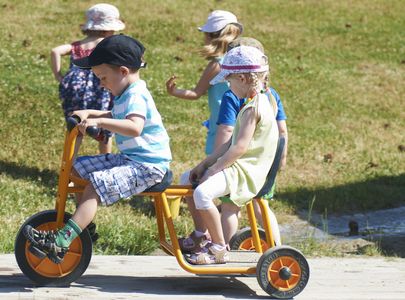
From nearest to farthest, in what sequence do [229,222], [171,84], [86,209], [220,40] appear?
[86,209] → [229,222] → [171,84] → [220,40]

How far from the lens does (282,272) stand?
17.7 ft

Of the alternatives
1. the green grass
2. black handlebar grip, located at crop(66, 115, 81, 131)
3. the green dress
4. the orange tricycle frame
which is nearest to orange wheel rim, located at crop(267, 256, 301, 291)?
the orange tricycle frame

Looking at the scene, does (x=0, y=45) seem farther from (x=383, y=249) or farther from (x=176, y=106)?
(x=383, y=249)

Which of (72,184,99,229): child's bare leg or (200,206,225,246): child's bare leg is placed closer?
(72,184,99,229): child's bare leg

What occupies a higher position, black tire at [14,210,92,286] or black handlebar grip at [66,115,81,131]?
black handlebar grip at [66,115,81,131]

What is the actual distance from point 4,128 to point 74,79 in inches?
78.2

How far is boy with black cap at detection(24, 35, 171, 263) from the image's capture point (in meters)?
5.20

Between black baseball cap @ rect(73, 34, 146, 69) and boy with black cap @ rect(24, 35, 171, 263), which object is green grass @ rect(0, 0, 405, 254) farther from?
black baseball cap @ rect(73, 34, 146, 69)

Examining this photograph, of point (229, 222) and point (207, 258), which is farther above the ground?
point (207, 258)

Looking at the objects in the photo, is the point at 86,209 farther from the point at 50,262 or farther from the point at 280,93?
the point at 280,93

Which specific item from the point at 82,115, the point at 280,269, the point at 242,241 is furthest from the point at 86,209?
the point at 242,241

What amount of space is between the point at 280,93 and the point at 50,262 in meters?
8.50

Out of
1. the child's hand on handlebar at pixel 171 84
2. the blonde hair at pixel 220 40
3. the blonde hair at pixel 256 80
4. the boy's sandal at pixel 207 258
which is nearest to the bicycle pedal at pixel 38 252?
the boy's sandal at pixel 207 258

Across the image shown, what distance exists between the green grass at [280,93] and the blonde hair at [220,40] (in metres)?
1.48
